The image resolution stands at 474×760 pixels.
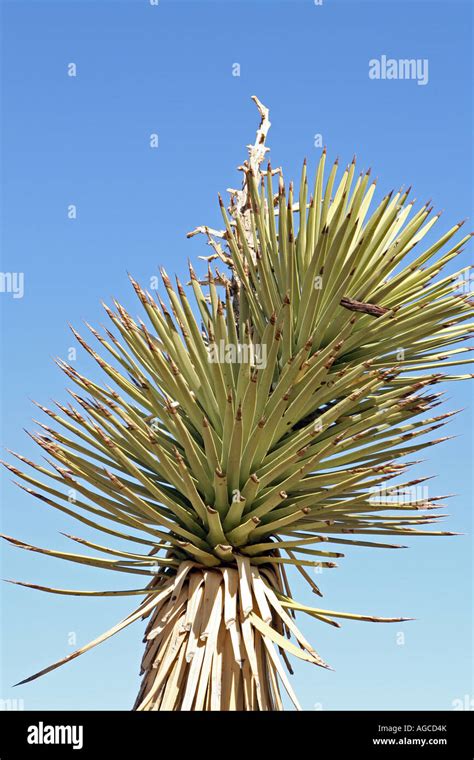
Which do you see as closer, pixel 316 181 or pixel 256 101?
pixel 316 181

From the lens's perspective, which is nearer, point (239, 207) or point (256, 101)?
point (239, 207)

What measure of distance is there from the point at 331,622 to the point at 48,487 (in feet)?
4.79

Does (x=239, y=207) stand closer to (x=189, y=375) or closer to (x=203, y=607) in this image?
(x=189, y=375)

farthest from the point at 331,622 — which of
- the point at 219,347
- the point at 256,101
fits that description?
the point at 256,101

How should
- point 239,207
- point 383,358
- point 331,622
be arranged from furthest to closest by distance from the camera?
1. point 239,207
2. point 383,358
3. point 331,622

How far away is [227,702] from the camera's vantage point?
4207 millimetres

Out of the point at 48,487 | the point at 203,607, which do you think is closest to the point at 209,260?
the point at 48,487

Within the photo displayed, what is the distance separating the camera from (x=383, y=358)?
Result: 16.9 feet
